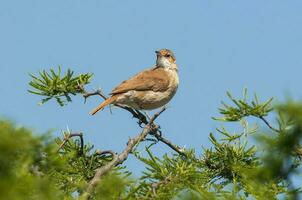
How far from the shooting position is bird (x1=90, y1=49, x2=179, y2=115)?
33.3 ft

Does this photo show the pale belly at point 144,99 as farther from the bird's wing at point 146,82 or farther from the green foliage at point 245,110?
the green foliage at point 245,110

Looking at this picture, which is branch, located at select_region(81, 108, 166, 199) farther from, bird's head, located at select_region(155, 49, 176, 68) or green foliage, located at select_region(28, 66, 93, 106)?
bird's head, located at select_region(155, 49, 176, 68)

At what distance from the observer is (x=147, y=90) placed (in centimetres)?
1065

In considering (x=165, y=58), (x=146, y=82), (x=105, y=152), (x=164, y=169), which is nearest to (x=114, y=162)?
(x=164, y=169)

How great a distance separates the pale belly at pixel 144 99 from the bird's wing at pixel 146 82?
0.09 m

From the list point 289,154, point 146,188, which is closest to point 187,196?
point 289,154

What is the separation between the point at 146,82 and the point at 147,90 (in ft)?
0.99

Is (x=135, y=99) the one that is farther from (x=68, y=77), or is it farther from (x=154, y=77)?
(x=68, y=77)

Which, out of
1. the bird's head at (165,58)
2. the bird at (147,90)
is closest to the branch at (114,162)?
the bird at (147,90)

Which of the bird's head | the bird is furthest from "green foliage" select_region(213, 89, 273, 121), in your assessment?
the bird's head

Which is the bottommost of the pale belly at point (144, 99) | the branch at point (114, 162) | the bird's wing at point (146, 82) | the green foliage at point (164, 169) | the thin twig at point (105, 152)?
the green foliage at point (164, 169)

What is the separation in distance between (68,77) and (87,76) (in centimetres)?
31

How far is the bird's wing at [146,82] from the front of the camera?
33.5ft

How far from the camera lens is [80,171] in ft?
14.4
